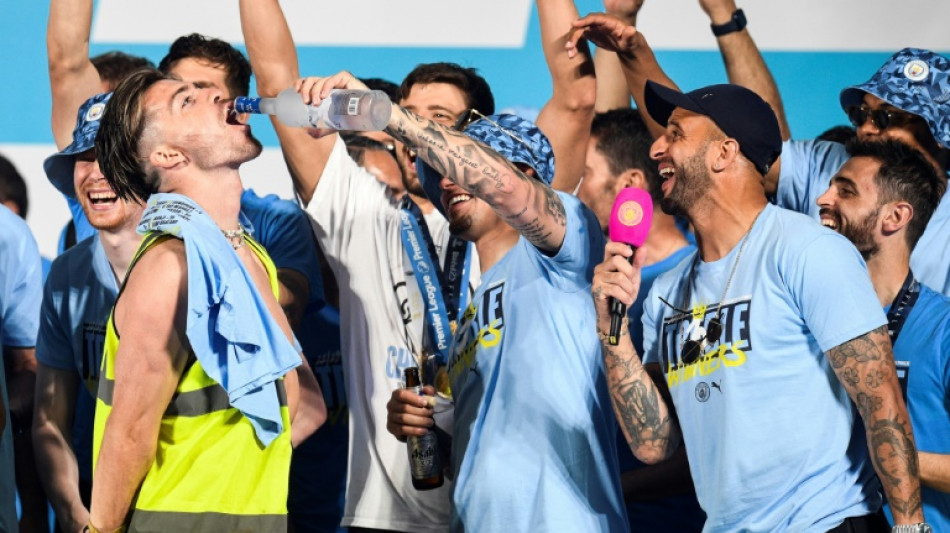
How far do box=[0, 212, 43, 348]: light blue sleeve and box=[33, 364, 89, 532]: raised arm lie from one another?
335 mm

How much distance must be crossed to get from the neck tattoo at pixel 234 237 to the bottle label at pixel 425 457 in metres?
0.69

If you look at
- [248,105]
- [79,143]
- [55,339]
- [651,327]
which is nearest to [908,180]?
[651,327]

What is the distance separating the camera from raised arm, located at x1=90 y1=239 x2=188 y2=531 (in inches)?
93.5

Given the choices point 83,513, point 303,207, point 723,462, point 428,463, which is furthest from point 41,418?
point 723,462

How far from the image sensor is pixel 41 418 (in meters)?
3.52

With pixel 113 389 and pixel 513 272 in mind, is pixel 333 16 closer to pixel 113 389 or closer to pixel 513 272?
pixel 513 272

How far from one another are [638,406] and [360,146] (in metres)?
1.67

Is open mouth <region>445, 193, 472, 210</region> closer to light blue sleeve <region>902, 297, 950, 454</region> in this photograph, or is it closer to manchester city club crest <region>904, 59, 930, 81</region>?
light blue sleeve <region>902, 297, 950, 454</region>

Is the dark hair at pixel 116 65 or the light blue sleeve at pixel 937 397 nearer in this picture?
the light blue sleeve at pixel 937 397

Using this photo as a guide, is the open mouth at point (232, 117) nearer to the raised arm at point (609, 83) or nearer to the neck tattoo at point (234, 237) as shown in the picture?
the neck tattoo at point (234, 237)

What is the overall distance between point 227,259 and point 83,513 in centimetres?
129

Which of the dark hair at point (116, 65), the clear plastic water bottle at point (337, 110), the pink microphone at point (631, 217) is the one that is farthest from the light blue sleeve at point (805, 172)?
the dark hair at point (116, 65)

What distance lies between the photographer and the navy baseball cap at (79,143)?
3.48 metres

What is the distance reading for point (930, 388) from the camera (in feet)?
9.57
